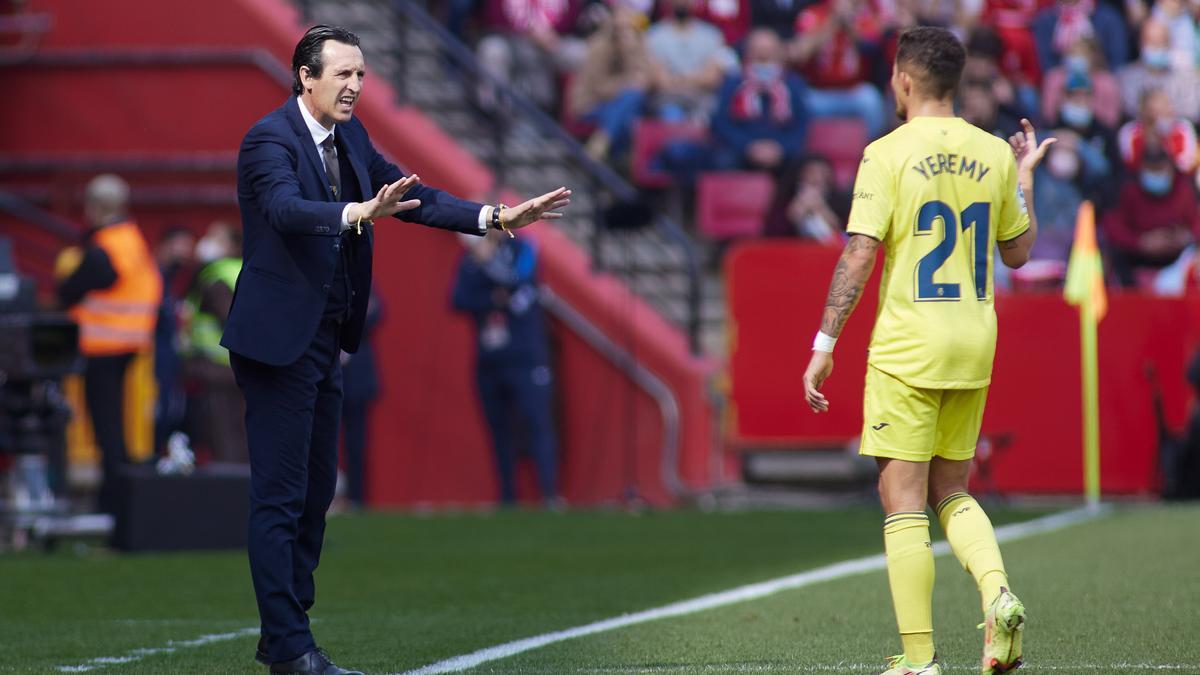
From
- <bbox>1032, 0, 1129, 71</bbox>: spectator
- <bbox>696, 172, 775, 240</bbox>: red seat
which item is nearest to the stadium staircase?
<bbox>696, 172, 775, 240</bbox>: red seat

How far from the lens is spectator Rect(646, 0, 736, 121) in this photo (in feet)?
59.2

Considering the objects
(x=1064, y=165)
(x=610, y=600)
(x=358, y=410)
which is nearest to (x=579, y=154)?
(x=358, y=410)

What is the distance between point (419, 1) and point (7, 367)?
29.3ft

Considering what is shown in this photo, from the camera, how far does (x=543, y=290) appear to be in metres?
17.0

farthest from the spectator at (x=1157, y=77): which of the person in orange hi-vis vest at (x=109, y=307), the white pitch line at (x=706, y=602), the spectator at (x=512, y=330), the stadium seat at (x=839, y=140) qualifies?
the person in orange hi-vis vest at (x=109, y=307)

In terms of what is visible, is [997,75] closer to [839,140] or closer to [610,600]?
[839,140]

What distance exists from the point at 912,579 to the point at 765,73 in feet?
39.2

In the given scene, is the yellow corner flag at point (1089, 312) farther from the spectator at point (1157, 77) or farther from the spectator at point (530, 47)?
the spectator at point (530, 47)

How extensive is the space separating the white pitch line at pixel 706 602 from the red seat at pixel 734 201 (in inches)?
190

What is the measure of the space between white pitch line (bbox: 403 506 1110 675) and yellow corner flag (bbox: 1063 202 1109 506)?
89.9 inches

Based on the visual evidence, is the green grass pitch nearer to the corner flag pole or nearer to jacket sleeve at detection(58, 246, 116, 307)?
the corner flag pole

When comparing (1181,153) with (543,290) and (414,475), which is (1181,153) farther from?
(414,475)

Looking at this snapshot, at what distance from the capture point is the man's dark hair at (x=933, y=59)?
19.7 ft

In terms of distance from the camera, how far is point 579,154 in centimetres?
1711
